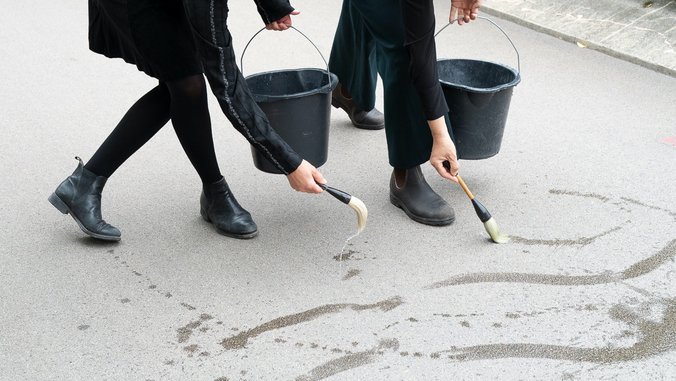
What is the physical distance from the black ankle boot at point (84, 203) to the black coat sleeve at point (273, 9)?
806mm

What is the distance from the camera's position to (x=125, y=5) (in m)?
2.63

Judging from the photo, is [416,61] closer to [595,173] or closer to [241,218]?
[241,218]

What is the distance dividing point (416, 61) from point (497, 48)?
256cm

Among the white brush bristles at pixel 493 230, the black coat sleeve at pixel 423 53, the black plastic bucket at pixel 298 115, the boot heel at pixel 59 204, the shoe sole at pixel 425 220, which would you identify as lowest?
the shoe sole at pixel 425 220

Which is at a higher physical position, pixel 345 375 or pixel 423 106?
pixel 423 106

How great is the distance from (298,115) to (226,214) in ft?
1.44

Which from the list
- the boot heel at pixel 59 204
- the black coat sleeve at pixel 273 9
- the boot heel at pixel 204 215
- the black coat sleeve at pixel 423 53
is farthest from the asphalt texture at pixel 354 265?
the black coat sleeve at pixel 273 9

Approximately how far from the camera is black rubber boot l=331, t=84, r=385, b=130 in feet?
12.9

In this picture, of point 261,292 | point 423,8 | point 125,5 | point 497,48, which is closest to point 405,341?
point 261,292

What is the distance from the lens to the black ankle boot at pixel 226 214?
302cm

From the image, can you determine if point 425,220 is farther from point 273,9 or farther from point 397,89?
point 273,9

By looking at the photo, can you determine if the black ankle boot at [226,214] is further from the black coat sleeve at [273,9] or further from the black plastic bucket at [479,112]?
the black plastic bucket at [479,112]

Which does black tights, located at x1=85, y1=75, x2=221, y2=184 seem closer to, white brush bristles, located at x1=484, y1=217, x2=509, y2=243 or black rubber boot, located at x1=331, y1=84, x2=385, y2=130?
white brush bristles, located at x1=484, y1=217, x2=509, y2=243

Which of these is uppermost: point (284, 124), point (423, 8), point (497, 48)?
point (423, 8)
